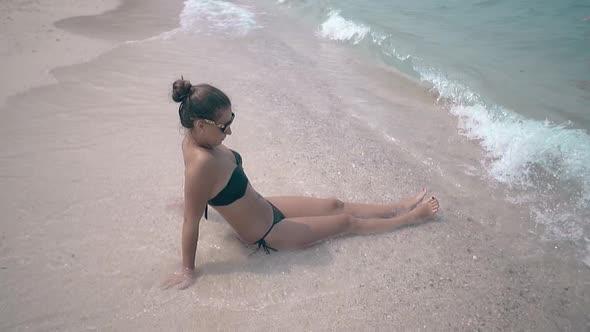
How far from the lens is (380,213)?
3.56 m

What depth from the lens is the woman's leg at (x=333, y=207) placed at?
3258 millimetres

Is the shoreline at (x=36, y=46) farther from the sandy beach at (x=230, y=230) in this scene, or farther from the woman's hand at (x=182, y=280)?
the woman's hand at (x=182, y=280)

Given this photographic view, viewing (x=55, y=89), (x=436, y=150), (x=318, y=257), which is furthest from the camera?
(x=55, y=89)

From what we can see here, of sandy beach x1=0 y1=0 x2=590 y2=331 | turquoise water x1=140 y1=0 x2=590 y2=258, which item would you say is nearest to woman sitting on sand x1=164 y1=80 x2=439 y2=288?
sandy beach x1=0 y1=0 x2=590 y2=331

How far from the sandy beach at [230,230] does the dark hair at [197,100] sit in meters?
1.28

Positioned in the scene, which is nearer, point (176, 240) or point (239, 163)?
point (239, 163)

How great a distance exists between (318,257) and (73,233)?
2.03 meters

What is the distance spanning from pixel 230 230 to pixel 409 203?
1.73 metres

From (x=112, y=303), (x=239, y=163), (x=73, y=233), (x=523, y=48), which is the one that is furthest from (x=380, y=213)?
(x=523, y=48)

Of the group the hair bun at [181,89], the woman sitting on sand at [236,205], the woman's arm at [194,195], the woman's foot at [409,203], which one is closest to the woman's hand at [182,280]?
the woman sitting on sand at [236,205]

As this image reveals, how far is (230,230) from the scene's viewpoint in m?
3.29

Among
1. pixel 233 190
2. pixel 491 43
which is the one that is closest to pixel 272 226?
pixel 233 190

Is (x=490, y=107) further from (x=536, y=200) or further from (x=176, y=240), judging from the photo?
(x=176, y=240)

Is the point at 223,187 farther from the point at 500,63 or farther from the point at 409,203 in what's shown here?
the point at 500,63
